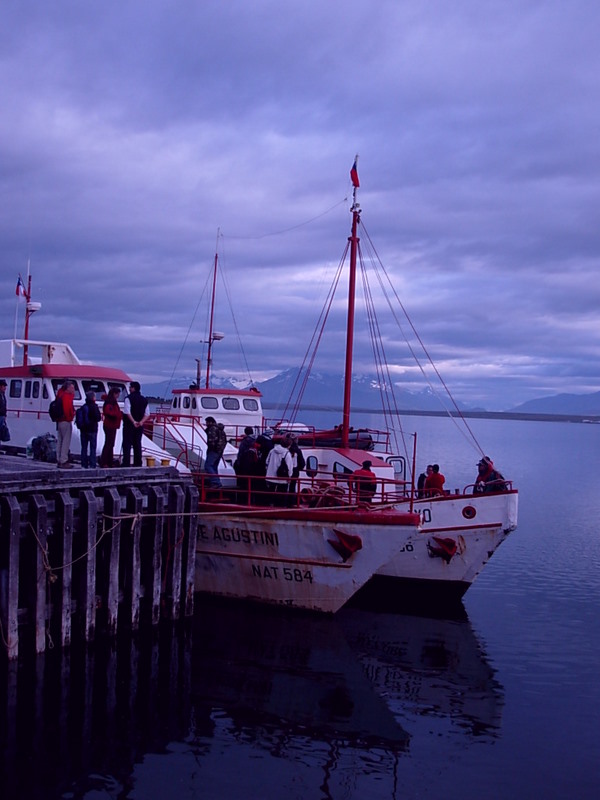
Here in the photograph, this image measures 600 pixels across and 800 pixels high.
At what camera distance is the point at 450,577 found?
19719mm

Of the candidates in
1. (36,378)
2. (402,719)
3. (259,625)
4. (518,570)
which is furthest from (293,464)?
(518,570)

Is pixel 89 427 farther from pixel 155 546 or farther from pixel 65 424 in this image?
pixel 155 546

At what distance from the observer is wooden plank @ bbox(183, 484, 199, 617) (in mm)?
16219

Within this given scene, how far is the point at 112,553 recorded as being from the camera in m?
14.5

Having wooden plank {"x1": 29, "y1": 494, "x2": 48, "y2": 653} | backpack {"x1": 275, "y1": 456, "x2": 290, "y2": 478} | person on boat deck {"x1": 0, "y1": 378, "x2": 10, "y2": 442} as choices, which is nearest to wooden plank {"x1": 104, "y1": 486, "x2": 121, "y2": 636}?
wooden plank {"x1": 29, "y1": 494, "x2": 48, "y2": 653}

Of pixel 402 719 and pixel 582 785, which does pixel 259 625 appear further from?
pixel 582 785

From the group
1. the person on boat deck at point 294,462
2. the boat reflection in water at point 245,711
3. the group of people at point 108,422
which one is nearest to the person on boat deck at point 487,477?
the boat reflection in water at point 245,711

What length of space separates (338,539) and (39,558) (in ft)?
20.1

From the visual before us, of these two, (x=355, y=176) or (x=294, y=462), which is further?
(x=355, y=176)

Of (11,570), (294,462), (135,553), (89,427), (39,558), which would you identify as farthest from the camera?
(294,462)

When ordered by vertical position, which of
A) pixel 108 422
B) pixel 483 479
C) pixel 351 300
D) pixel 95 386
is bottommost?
pixel 483 479

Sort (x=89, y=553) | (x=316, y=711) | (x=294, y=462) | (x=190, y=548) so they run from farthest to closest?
(x=294, y=462) < (x=190, y=548) < (x=89, y=553) < (x=316, y=711)

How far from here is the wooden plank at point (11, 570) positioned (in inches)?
497

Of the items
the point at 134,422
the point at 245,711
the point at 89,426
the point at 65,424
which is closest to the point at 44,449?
the point at 65,424
